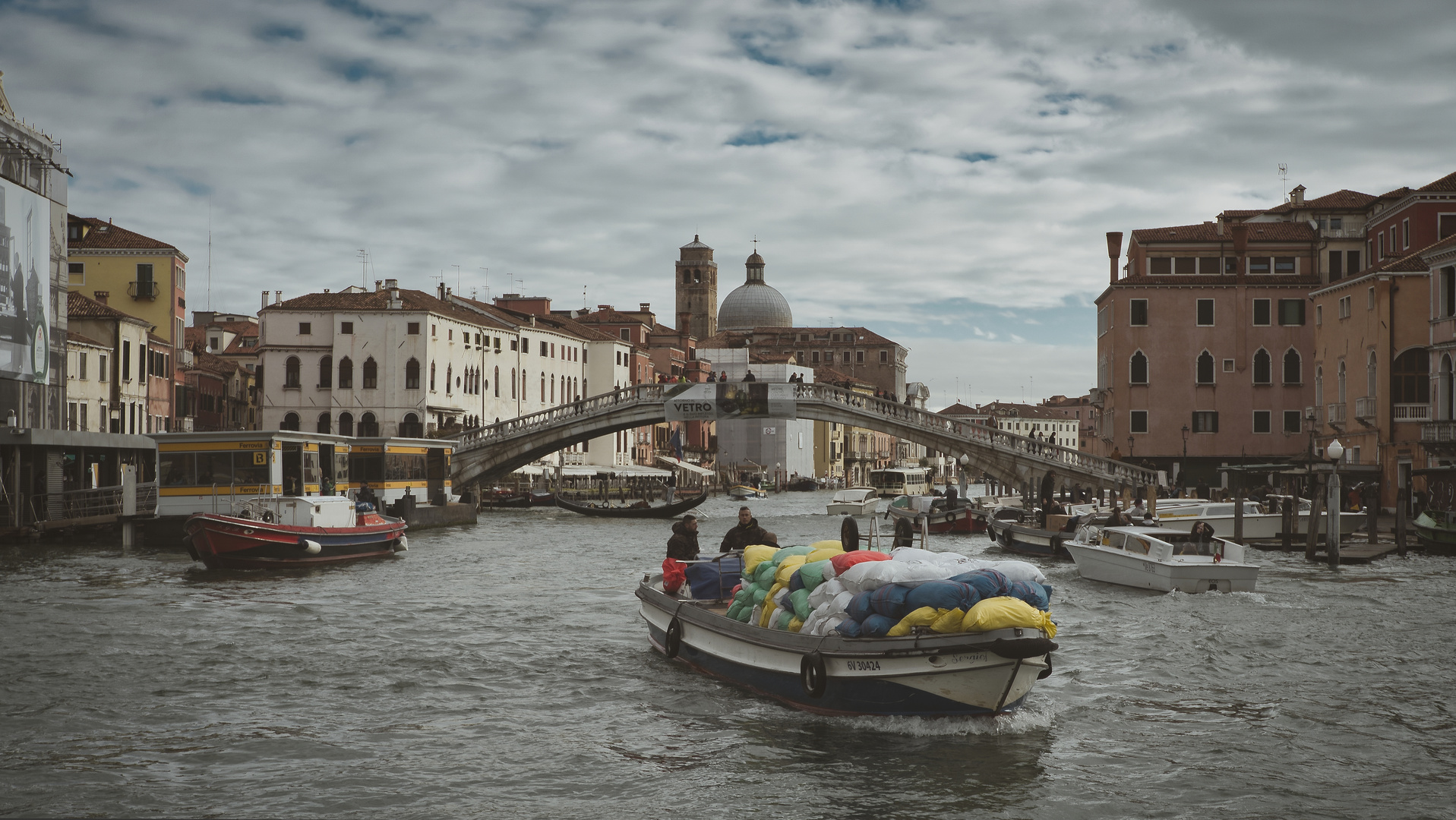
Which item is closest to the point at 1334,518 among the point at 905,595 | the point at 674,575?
the point at 674,575

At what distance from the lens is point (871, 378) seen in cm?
10588

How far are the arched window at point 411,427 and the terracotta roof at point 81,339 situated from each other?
43.6 feet

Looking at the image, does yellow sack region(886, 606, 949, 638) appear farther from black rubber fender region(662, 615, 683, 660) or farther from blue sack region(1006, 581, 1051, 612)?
black rubber fender region(662, 615, 683, 660)

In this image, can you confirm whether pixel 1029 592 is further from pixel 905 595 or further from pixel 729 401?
pixel 729 401

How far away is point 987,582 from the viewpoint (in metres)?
9.10

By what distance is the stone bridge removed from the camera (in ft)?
123

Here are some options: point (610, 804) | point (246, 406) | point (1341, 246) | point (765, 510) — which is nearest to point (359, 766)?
point (610, 804)

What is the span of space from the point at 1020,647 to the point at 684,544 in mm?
5109

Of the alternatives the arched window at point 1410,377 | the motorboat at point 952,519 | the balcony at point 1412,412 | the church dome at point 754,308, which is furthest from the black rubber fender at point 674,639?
the church dome at point 754,308

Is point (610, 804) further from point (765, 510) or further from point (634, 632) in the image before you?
point (765, 510)

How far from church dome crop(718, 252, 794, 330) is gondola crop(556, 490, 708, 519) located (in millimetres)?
63180

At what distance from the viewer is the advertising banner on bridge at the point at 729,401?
4078 cm

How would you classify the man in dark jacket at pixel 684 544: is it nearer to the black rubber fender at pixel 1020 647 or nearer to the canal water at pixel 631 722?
the canal water at pixel 631 722

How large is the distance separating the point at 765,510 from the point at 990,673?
1809 inches
